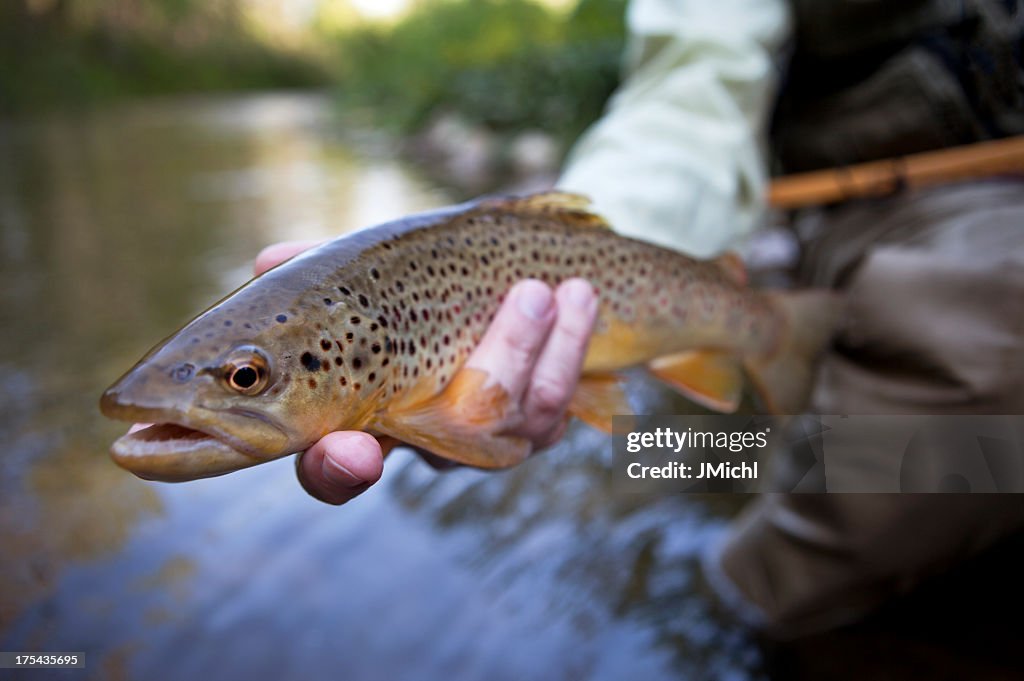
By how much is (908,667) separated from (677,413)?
3.65 feet

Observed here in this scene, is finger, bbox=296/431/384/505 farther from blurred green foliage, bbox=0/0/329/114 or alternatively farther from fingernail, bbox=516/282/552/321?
blurred green foliage, bbox=0/0/329/114

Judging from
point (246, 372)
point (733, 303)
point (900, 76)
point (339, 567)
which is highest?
point (900, 76)

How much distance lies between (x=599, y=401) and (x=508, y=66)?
793 centimetres

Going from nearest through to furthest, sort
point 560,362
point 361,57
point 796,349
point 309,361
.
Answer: point 309,361
point 560,362
point 796,349
point 361,57

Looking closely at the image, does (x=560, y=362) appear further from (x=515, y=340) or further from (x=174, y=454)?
(x=174, y=454)

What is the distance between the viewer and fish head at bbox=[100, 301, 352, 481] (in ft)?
2.30

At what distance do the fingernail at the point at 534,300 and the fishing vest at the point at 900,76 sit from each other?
108 cm

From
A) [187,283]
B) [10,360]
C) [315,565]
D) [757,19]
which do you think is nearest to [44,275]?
[187,283]

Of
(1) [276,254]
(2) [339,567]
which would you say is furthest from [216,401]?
(2) [339,567]

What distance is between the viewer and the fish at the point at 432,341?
0.73m

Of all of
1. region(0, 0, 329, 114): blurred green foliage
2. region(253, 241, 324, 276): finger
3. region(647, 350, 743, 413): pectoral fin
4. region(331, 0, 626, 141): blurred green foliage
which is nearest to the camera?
region(253, 241, 324, 276): finger

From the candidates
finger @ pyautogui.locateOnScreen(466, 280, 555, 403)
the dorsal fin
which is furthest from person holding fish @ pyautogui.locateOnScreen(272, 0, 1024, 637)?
the dorsal fin

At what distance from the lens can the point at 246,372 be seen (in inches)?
29.7

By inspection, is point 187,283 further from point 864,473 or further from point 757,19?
point 864,473
